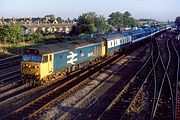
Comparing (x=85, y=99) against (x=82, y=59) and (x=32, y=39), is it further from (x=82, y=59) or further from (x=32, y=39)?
(x=32, y=39)

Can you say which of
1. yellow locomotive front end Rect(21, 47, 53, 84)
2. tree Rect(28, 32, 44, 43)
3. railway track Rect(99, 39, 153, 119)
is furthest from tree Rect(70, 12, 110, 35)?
yellow locomotive front end Rect(21, 47, 53, 84)

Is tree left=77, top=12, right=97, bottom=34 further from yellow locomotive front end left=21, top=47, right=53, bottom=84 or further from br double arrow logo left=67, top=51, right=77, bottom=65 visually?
yellow locomotive front end left=21, top=47, right=53, bottom=84

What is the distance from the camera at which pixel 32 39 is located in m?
64.6

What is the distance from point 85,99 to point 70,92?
1.95 metres

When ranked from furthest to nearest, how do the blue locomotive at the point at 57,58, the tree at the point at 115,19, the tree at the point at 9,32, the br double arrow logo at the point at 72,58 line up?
1. the tree at the point at 115,19
2. the tree at the point at 9,32
3. the br double arrow logo at the point at 72,58
4. the blue locomotive at the point at 57,58

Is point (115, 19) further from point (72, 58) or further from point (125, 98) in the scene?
point (125, 98)

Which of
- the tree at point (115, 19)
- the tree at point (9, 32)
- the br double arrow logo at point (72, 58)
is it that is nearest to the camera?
the br double arrow logo at point (72, 58)

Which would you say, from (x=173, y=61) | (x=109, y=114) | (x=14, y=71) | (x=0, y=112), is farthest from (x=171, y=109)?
(x=173, y=61)

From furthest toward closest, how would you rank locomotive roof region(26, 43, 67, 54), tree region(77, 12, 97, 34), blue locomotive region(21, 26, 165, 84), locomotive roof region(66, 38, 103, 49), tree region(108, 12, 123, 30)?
tree region(108, 12, 123, 30) → tree region(77, 12, 97, 34) → locomotive roof region(66, 38, 103, 49) → locomotive roof region(26, 43, 67, 54) → blue locomotive region(21, 26, 165, 84)

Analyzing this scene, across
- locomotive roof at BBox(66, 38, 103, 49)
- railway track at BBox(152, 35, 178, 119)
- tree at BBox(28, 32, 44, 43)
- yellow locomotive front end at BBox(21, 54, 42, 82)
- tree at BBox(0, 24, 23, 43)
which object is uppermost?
tree at BBox(0, 24, 23, 43)

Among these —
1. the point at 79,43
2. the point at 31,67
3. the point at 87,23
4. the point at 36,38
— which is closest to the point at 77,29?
the point at 87,23

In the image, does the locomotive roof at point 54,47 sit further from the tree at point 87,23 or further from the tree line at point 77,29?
the tree at point 87,23

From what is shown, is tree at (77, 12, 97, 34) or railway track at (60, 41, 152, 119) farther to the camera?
tree at (77, 12, 97, 34)

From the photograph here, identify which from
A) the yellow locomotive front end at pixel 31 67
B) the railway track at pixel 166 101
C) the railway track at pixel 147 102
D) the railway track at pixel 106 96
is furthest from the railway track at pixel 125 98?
the yellow locomotive front end at pixel 31 67
